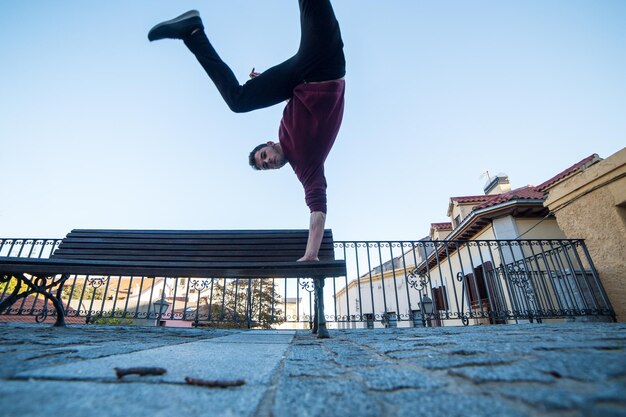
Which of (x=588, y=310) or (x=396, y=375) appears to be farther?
(x=588, y=310)

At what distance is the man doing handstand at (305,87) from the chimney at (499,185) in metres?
16.4

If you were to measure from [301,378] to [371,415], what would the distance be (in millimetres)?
338

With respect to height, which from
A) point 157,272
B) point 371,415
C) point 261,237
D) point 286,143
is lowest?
point 371,415

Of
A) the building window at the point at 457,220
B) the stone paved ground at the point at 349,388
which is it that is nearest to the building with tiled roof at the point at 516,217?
the building window at the point at 457,220

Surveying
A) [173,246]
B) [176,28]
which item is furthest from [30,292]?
[176,28]

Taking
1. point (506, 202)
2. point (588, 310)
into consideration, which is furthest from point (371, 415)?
point (506, 202)

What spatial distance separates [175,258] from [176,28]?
7.70 feet

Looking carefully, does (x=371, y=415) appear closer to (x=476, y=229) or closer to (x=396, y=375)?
(x=396, y=375)

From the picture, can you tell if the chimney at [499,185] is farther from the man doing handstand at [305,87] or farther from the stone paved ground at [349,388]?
the stone paved ground at [349,388]

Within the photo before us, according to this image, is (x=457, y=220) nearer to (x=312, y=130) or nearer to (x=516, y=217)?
(x=516, y=217)

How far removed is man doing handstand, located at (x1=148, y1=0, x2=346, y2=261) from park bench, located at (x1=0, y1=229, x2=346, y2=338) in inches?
19.1

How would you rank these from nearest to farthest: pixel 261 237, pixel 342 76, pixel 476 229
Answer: pixel 342 76
pixel 261 237
pixel 476 229

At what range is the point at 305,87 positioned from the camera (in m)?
2.42

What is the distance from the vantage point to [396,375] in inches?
31.0
